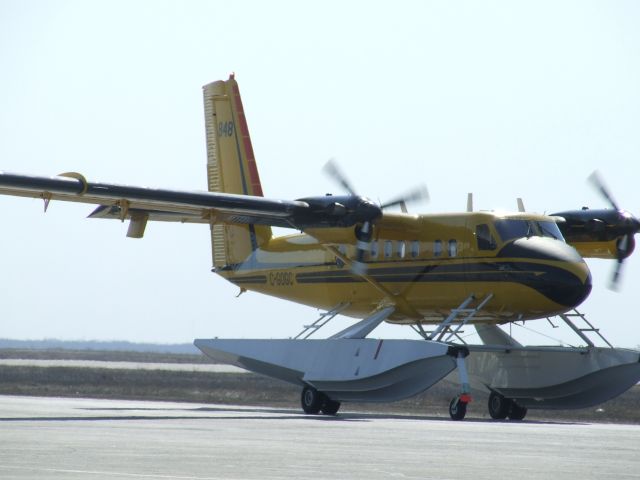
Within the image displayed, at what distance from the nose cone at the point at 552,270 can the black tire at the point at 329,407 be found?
15.8 ft

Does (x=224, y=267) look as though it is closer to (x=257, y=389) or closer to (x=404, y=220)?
(x=404, y=220)

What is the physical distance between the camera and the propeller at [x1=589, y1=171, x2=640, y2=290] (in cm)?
2789

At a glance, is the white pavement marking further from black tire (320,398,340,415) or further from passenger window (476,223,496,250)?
passenger window (476,223,496,250)

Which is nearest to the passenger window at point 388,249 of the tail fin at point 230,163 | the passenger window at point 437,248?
the passenger window at point 437,248

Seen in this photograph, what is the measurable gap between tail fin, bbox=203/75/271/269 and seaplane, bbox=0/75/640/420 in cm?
248

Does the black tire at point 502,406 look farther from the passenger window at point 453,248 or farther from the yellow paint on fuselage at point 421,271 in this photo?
the passenger window at point 453,248

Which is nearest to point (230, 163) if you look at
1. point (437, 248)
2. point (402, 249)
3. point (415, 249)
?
point (402, 249)

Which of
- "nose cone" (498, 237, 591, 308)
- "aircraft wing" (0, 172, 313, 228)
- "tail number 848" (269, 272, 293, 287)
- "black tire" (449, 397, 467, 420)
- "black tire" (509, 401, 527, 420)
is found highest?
"aircraft wing" (0, 172, 313, 228)

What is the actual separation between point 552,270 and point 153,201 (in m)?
→ 8.03

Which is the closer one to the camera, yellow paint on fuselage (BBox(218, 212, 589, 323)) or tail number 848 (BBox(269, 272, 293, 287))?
yellow paint on fuselage (BBox(218, 212, 589, 323))

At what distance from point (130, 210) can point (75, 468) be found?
44.4ft

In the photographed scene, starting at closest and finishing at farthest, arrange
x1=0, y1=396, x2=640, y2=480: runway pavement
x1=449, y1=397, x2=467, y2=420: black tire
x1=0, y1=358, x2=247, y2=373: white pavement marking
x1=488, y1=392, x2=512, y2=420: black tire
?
x1=0, y1=396, x2=640, y2=480: runway pavement, x1=449, y1=397, x2=467, y2=420: black tire, x1=488, y1=392, x2=512, y2=420: black tire, x1=0, y1=358, x2=247, y2=373: white pavement marking

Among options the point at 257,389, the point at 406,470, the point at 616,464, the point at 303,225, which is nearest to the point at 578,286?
the point at 303,225

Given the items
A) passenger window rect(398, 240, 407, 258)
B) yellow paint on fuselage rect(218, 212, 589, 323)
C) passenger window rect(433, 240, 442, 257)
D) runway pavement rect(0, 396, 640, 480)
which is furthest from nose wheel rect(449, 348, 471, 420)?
passenger window rect(398, 240, 407, 258)
